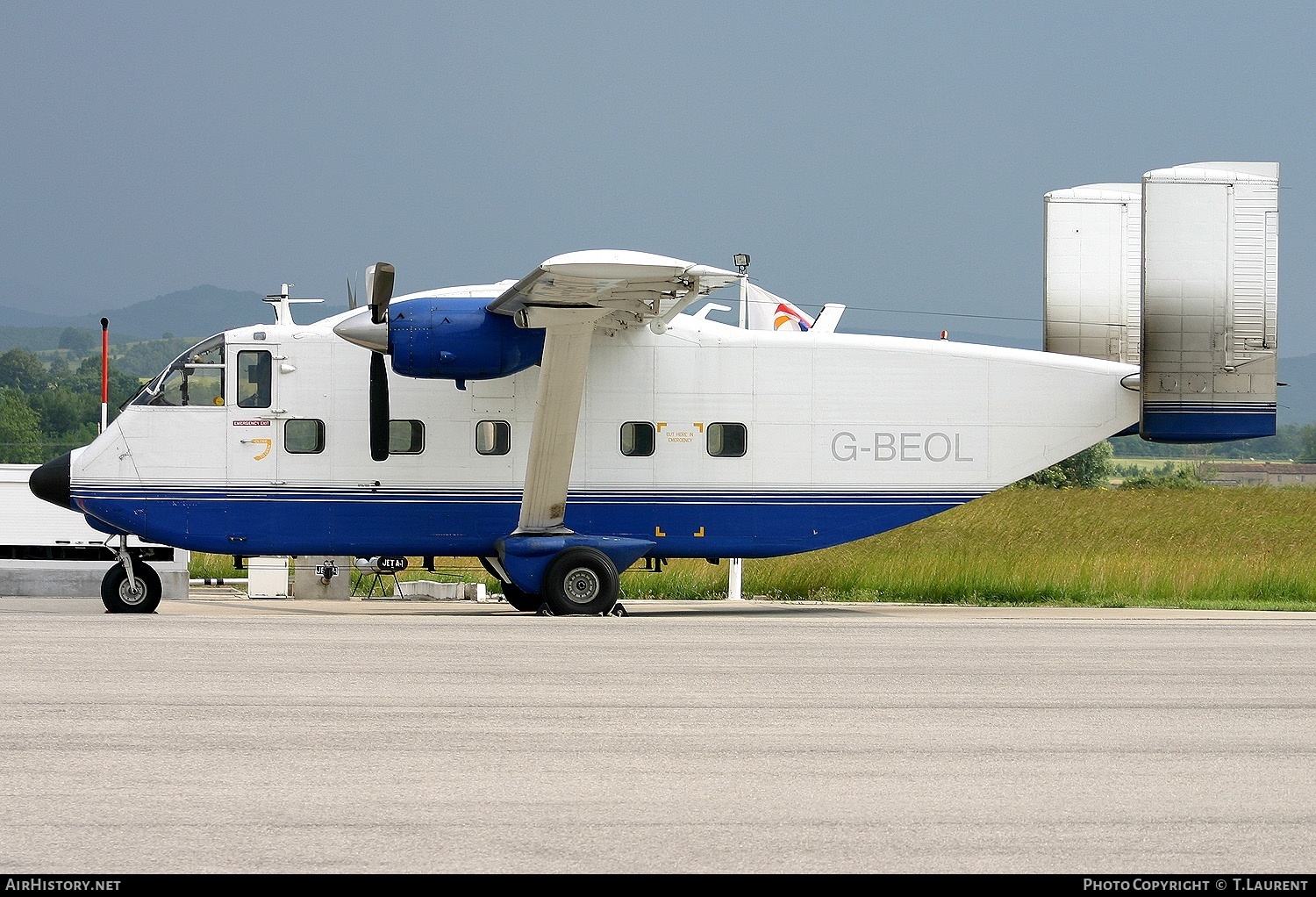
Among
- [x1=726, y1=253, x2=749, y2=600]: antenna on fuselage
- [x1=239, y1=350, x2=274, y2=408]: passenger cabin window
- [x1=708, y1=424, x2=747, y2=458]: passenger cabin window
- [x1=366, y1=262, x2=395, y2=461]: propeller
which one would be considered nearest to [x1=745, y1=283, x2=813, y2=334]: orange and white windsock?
[x1=726, y1=253, x2=749, y2=600]: antenna on fuselage

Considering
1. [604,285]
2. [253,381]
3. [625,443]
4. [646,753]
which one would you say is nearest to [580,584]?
[625,443]

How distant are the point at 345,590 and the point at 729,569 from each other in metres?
5.55

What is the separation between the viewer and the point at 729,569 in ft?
67.5

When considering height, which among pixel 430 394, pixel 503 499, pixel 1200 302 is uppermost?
pixel 1200 302

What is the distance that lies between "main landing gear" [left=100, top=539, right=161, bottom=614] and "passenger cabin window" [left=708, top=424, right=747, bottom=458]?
6.66 meters

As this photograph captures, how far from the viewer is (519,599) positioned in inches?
694

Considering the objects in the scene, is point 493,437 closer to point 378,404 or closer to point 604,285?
point 378,404

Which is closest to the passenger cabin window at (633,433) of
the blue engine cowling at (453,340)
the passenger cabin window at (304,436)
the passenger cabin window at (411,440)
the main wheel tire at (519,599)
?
the blue engine cowling at (453,340)

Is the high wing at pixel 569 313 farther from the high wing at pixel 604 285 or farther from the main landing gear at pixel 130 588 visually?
the main landing gear at pixel 130 588

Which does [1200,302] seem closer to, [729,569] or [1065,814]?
[729,569]

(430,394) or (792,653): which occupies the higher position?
(430,394)

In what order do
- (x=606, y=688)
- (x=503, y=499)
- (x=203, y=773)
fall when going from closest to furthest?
(x=203, y=773)
(x=606, y=688)
(x=503, y=499)

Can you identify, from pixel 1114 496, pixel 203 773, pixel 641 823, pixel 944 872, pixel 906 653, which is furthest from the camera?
pixel 1114 496

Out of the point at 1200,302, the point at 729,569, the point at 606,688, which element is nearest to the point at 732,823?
the point at 606,688
